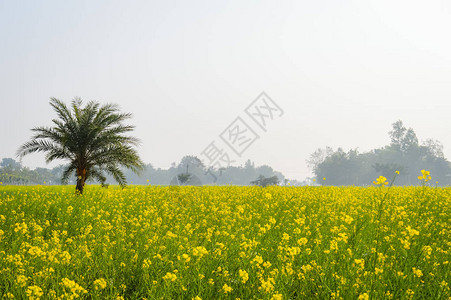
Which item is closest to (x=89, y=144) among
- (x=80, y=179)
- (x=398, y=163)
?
(x=80, y=179)

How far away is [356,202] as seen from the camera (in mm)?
11789

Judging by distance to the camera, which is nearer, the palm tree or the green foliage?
the palm tree

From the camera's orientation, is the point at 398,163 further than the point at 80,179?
Yes

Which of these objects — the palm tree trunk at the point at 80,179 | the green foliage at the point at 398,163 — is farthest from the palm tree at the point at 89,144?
the green foliage at the point at 398,163

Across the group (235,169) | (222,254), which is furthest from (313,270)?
(235,169)

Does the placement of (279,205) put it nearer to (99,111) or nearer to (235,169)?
(99,111)

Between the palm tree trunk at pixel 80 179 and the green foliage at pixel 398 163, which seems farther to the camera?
the green foliage at pixel 398 163

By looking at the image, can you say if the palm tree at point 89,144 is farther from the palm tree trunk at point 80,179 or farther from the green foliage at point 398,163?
the green foliage at point 398,163

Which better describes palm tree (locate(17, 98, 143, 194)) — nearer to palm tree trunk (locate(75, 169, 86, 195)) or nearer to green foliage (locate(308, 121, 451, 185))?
palm tree trunk (locate(75, 169, 86, 195))

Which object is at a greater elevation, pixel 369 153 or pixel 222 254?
pixel 369 153

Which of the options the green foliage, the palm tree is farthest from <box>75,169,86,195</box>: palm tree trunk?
the green foliage

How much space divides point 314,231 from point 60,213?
7.43 meters

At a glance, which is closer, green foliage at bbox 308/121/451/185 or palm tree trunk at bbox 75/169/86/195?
palm tree trunk at bbox 75/169/86/195

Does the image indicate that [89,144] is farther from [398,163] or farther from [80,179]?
[398,163]
